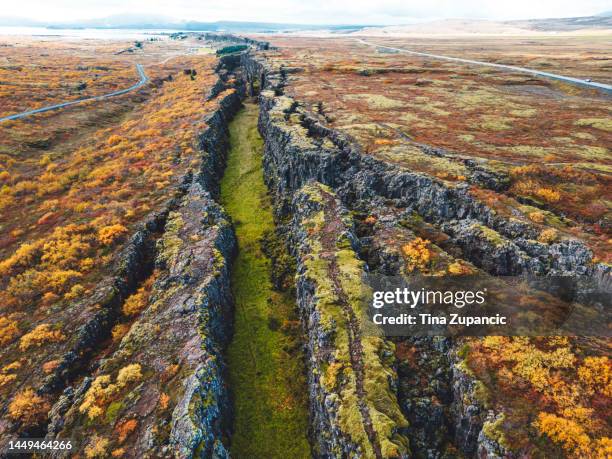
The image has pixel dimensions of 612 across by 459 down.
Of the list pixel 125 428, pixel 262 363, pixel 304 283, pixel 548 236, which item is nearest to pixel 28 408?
pixel 125 428

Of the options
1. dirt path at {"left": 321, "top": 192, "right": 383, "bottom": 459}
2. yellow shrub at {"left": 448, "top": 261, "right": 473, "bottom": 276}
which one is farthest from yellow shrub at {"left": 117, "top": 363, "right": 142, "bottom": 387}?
yellow shrub at {"left": 448, "top": 261, "right": 473, "bottom": 276}

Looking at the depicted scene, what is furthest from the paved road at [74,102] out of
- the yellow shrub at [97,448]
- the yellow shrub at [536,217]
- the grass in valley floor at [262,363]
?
the yellow shrub at [536,217]

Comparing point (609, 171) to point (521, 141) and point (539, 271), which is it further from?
point (539, 271)

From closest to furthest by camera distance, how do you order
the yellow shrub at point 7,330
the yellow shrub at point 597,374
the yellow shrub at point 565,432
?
1. the yellow shrub at point 565,432
2. the yellow shrub at point 597,374
3. the yellow shrub at point 7,330

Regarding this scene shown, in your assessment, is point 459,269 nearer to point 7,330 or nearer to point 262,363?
point 262,363

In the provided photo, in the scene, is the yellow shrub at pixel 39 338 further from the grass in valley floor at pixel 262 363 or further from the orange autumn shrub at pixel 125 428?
the grass in valley floor at pixel 262 363

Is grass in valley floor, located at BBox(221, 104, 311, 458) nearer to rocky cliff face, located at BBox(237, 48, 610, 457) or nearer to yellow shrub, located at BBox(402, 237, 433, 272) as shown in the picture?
rocky cliff face, located at BBox(237, 48, 610, 457)
